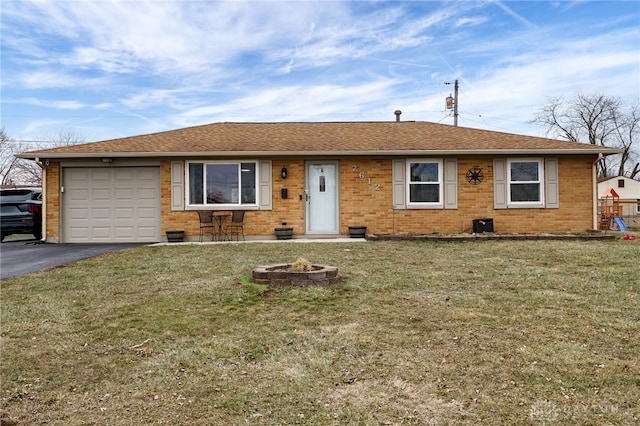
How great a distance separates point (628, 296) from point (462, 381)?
11.0 ft

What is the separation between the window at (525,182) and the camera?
1242 centimetres

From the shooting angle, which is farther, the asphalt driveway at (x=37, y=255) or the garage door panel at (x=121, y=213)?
the garage door panel at (x=121, y=213)

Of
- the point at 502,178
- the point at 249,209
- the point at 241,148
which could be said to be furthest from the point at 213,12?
the point at 502,178

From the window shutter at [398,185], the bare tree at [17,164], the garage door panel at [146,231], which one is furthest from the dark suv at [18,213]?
the bare tree at [17,164]

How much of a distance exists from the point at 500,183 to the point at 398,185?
2.99 meters

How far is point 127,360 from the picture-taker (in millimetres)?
3244

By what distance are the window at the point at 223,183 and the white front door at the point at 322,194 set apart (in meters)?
1.66

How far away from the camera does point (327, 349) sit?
3.36m

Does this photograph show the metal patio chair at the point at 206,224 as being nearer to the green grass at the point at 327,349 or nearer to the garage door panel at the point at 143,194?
the garage door panel at the point at 143,194

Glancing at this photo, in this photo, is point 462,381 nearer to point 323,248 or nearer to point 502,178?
point 323,248

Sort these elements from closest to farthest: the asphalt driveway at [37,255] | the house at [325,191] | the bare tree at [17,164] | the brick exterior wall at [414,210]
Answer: the asphalt driveway at [37,255]
the house at [325,191]
the brick exterior wall at [414,210]
the bare tree at [17,164]

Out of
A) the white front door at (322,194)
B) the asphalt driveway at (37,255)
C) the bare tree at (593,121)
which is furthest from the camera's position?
the bare tree at (593,121)

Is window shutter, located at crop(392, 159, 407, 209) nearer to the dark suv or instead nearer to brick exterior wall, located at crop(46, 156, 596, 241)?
brick exterior wall, located at crop(46, 156, 596, 241)

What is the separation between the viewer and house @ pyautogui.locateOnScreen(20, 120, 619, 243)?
12.2 metres
